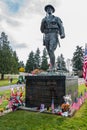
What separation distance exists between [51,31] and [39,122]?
14.5 feet

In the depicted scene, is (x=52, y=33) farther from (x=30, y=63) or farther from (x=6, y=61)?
(x=30, y=63)

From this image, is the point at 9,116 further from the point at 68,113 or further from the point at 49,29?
the point at 49,29

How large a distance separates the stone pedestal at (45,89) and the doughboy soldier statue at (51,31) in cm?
94

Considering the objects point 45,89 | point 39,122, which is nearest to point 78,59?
point 45,89

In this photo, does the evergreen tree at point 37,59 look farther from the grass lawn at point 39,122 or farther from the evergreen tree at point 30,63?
the grass lawn at point 39,122

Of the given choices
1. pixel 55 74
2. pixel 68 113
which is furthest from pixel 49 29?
pixel 68 113

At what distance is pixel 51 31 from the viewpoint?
10242 millimetres

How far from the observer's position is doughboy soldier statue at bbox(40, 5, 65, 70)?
33.3 ft

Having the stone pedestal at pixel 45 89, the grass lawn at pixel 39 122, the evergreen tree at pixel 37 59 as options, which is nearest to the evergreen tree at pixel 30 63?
the evergreen tree at pixel 37 59

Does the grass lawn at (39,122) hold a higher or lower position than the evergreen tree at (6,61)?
lower

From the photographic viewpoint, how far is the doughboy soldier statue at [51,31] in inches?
399

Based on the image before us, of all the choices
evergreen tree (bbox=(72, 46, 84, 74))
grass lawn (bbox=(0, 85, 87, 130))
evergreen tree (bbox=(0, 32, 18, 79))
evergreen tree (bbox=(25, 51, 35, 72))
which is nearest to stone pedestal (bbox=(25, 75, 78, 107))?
grass lawn (bbox=(0, 85, 87, 130))

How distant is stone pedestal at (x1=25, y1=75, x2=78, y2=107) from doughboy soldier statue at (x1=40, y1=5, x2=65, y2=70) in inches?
37.0

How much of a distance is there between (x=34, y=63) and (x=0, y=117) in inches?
2510
